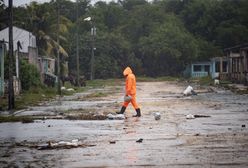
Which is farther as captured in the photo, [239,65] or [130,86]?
[239,65]

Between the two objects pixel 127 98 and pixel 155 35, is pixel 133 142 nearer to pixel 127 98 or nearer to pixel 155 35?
pixel 127 98

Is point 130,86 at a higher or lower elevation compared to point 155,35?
lower

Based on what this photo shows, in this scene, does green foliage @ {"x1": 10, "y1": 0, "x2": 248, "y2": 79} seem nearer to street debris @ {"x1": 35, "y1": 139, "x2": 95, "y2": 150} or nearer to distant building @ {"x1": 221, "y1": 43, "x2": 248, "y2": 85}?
distant building @ {"x1": 221, "y1": 43, "x2": 248, "y2": 85}

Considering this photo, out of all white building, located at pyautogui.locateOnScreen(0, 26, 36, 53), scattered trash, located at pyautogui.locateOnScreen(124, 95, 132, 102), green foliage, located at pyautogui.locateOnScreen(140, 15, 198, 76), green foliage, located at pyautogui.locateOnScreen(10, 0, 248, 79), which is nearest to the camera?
scattered trash, located at pyautogui.locateOnScreen(124, 95, 132, 102)

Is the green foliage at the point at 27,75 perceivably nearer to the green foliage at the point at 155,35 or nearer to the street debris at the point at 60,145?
the street debris at the point at 60,145

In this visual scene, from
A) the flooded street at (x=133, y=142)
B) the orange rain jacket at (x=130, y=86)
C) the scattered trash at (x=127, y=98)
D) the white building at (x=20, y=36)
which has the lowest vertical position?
the flooded street at (x=133, y=142)

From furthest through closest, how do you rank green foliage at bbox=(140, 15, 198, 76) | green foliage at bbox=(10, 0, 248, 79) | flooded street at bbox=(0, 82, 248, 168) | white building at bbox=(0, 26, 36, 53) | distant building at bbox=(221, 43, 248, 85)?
green foliage at bbox=(140, 15, 198, 76) → green foliage at bbox=(10, 0, 248, 79) → white building at bbox=(0, 26, 36, 53) → distant building at bbox=(221, 43, 248, 85) → flooded street at bbox=(0, 82, 248, 168)

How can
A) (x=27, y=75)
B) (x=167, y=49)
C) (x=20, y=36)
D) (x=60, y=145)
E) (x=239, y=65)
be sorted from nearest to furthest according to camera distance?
1. (x=60, y=145)
2. (x=27, y=75)
3. (x=20, y=36)
4. (x=239, y=65)
5. (x=167, y=49)

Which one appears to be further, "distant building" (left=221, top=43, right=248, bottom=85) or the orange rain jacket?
"distant building" (left=221, top=43, right=248, bottom=85)

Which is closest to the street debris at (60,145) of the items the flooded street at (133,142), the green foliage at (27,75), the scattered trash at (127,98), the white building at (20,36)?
the flooded street at (133,142)

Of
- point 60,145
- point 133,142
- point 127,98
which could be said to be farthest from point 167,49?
point 60,145

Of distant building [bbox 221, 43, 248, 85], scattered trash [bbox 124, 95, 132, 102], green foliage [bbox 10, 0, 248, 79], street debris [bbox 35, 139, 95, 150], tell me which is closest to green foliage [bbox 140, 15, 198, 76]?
green foliage [bbox 10, 0, 248, 79]

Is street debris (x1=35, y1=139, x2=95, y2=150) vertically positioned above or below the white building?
below

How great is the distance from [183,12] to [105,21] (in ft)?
46.8
